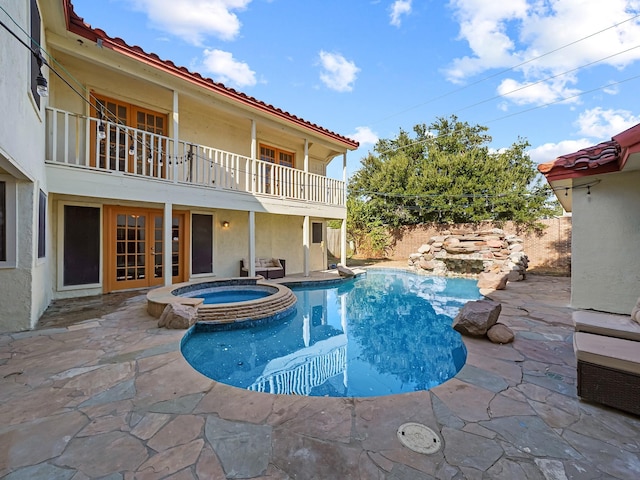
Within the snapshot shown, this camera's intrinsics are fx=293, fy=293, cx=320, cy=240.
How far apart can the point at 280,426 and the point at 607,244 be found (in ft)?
20.9

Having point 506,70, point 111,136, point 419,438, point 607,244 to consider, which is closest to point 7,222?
point 111,136

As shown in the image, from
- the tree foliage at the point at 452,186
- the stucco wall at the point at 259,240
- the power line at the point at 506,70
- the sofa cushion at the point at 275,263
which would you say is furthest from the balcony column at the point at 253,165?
the power line at the point at 506,70

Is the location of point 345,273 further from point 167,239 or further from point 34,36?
point 34,36

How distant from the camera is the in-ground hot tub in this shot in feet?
16.4

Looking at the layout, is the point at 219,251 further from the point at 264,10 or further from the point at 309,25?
the point at 309,25

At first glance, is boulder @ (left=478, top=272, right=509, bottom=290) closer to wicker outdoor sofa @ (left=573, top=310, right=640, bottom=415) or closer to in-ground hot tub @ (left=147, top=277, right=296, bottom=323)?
in-ground hot tub @ (left=147, top=277, right=296, bottom=323)

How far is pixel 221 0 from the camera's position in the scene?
7.23 meters

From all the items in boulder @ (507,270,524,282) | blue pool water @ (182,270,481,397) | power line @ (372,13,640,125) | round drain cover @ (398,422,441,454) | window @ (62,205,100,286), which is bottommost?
blue pool water @ (182,270,481,397)

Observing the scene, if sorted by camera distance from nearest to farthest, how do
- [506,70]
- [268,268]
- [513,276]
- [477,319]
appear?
1. [477,319]
2. [513,276]
3. [268,268]
4. [506,70]

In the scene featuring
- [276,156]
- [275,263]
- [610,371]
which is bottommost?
[610,371]

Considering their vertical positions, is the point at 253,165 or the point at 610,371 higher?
the point at 253,165

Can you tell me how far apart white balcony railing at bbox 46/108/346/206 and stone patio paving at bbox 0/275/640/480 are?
13.7 ft

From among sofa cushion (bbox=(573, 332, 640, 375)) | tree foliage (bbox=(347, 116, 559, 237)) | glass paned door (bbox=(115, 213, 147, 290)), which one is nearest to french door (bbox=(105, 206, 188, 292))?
glass paned door (bbox=(115, 213, 147, 290))

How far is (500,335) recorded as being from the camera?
3967mm
